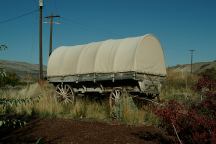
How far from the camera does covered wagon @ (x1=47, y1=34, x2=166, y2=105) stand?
49.6ft

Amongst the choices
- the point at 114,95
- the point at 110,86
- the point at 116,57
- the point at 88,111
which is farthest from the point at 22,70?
the point at 88,111

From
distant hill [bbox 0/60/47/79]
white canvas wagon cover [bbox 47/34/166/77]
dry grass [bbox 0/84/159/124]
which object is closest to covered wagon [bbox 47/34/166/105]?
white canvas wagon cover [bbox 47/34/166/77]

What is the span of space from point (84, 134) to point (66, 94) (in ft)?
31.6

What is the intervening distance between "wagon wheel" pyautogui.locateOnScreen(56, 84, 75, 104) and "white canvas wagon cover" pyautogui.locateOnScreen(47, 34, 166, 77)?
2.17 ft

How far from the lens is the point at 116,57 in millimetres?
15648

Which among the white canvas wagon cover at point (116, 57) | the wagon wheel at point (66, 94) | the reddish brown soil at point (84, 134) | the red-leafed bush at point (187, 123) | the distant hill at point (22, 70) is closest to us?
the red-leafed bush at point (187, 123)

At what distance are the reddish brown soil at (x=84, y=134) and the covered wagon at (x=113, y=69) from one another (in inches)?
168

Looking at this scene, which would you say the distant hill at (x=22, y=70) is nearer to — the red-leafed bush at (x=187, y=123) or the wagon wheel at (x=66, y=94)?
the wagon wheel at (x=66, y=94)

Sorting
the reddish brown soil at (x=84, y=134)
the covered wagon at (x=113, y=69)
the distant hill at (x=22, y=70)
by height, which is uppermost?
the distant hill at (x=22, y=70)

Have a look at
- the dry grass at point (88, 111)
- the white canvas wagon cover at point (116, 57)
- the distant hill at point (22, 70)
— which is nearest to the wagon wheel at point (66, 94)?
the white canvas wagon cover at point (116, 57)

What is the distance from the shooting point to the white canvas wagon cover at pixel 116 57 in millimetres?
15227

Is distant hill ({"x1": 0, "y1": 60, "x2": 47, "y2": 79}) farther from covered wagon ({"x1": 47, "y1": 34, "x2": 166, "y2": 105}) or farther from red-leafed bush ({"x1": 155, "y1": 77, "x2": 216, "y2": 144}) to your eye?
red-leafed bush ({"x1": 155, "y1": 77, "x2": 216, "y2": 144})

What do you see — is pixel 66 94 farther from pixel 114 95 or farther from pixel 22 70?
pixel 22 70

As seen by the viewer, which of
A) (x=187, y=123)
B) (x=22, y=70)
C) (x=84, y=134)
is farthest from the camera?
(x=22, y=70)
